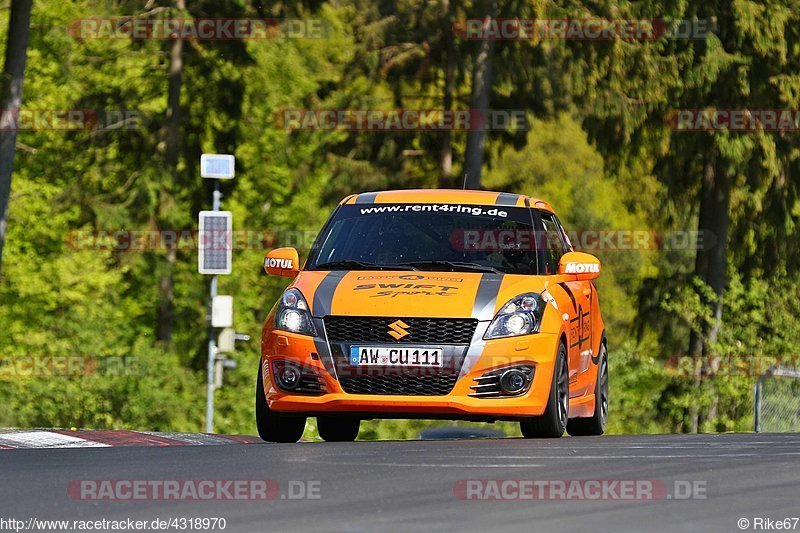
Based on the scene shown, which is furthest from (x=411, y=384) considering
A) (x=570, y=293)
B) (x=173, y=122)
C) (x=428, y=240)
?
(x=173, y=122)

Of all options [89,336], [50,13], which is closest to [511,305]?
[89,336]

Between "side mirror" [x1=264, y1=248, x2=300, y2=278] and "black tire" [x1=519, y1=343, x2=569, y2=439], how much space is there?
2.12 m

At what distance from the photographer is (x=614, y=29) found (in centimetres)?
3175

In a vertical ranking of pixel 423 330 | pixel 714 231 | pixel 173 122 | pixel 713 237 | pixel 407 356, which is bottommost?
pixel 407 356

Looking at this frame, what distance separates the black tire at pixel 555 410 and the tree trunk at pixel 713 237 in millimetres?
20243

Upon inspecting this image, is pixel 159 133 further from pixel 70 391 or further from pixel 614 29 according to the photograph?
pixel 614 29

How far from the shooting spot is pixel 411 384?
12.9 meters

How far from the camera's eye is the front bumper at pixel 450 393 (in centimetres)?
1285

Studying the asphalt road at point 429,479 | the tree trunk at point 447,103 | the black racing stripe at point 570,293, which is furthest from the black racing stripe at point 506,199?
the tree trunk at point 447,103

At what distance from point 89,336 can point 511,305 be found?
104ft

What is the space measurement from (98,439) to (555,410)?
3.41 m

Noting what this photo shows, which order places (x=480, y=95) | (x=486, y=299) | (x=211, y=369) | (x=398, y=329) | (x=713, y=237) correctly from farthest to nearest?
(x=211, y=369) → (x=480, y=95) → (x=713, y=237) → (x=486, y=299) → (x=398, y=329)

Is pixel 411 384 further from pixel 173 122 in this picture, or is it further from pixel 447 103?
pixel 173 122

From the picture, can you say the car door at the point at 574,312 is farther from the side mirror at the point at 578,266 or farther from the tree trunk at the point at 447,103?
the tree trunk at the point at 447,103
